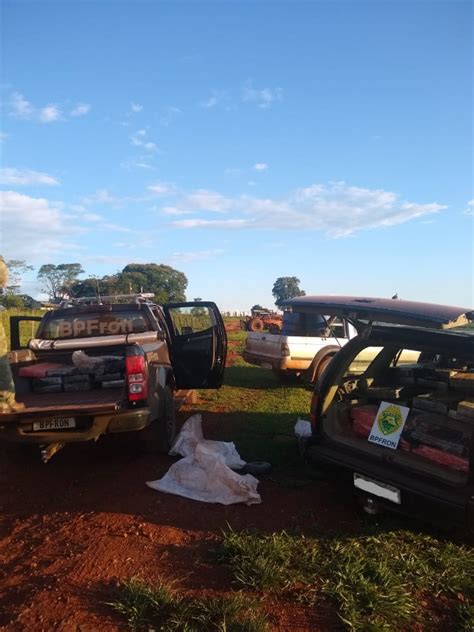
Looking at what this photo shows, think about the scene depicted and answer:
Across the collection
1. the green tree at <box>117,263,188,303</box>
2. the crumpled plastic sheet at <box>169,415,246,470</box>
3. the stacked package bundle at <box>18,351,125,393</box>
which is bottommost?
the crumpled plastic sheet at <box>169,415,246,470</box>

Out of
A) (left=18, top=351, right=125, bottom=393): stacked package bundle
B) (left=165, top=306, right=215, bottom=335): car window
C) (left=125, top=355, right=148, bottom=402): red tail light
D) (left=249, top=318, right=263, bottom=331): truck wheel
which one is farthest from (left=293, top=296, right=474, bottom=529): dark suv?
(left=249, top=318, right=263, bottom=331): truck wheel

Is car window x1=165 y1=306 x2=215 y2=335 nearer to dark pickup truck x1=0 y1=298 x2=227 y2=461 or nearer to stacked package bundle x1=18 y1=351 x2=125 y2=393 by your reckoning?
dark pickup truck x1=0 y1=298 x2=227 y2=461

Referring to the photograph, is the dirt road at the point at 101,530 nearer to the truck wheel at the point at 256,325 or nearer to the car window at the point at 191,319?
the car window at the point at 191,319

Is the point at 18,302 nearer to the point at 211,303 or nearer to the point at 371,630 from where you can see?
the point at 211,303

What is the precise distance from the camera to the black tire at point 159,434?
17.4 ft

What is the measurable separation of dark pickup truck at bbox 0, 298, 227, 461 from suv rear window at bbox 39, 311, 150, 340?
0.01 meters

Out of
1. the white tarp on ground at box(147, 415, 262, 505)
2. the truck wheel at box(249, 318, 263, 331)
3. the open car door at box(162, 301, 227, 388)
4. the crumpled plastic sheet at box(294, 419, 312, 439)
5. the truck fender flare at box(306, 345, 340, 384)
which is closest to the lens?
the white tarp on ground at box(147, 415, 262, 505)

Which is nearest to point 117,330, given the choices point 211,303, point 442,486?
point 211,303

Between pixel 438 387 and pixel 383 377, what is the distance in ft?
2.17

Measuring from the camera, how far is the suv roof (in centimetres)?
383

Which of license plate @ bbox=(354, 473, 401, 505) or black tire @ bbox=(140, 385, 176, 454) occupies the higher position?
license plate @ bbox=(354, 473, 401, 505)

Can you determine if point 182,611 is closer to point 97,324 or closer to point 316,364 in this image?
point 97,324

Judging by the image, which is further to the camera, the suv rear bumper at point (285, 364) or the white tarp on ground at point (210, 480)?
the suv rear bumper at point (285, 364)

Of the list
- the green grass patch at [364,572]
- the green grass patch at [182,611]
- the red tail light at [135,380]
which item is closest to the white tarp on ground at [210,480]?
the green grass patch at [364,572]
